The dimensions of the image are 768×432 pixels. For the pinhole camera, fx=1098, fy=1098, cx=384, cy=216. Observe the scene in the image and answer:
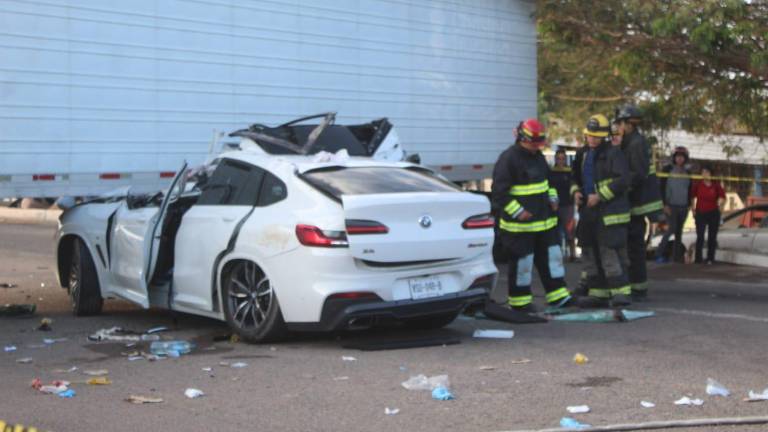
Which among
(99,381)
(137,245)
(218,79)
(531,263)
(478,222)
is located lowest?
(99,381)

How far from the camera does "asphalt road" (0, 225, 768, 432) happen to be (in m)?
5.97

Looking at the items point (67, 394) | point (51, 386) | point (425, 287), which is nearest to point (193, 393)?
point (67, 394)

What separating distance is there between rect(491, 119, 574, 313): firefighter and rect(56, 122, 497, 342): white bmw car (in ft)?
3.84

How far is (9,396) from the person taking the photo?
661 centimetres

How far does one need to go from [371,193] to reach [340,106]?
5.71 metres

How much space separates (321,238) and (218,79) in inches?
190

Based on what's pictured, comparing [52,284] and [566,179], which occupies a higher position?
[566,179]

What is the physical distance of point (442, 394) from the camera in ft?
21.0

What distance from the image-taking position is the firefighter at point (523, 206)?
32.1 feet

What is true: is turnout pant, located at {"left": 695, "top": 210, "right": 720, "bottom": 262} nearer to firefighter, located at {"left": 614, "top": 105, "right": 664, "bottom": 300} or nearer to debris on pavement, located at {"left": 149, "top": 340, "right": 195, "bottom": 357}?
firefighter, located at {"left": 614, "top": 105, "right": 664, "bottom": 300}

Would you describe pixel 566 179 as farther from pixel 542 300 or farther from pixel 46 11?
pixel 46 11

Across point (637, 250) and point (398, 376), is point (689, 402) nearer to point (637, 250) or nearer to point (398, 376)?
point (398, 376)

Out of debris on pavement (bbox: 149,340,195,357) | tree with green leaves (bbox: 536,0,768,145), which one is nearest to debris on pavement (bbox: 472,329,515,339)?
debris on pavement (bbox: 149,340,195,357)

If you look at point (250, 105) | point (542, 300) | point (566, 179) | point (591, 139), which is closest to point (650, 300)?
point (542, 300)
